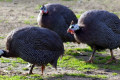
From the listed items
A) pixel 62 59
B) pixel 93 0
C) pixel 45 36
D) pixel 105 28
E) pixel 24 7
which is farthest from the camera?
pixel 93 0

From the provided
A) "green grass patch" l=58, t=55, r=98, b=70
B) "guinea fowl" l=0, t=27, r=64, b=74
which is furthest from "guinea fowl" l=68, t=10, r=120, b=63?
"guinea fowl" l=0, t=27, r=64, b=74

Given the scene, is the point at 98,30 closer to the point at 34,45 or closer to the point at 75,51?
the point at 75,51

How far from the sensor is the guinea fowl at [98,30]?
7.20 meters

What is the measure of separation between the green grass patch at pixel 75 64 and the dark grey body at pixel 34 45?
0.85m

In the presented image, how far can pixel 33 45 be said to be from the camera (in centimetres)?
624

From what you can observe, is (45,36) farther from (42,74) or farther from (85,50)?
(85,50)

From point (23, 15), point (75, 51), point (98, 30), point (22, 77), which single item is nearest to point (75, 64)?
point (98, 30)

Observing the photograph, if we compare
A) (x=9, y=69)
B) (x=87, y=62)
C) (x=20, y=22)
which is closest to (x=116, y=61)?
(x=87, y=62)

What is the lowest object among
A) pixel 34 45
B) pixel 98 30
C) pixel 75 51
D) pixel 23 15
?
pixel 75 51

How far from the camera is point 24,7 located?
13.9 meters

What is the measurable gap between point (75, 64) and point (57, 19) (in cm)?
145

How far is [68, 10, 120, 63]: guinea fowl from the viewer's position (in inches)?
284

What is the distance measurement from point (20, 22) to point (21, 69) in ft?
15.3

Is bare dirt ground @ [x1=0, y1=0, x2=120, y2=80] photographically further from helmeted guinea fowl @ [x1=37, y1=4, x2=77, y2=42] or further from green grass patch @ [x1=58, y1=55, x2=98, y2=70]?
helmeted guinea fowl @ [x1=37, y1=4, x2=77, y2=42]
